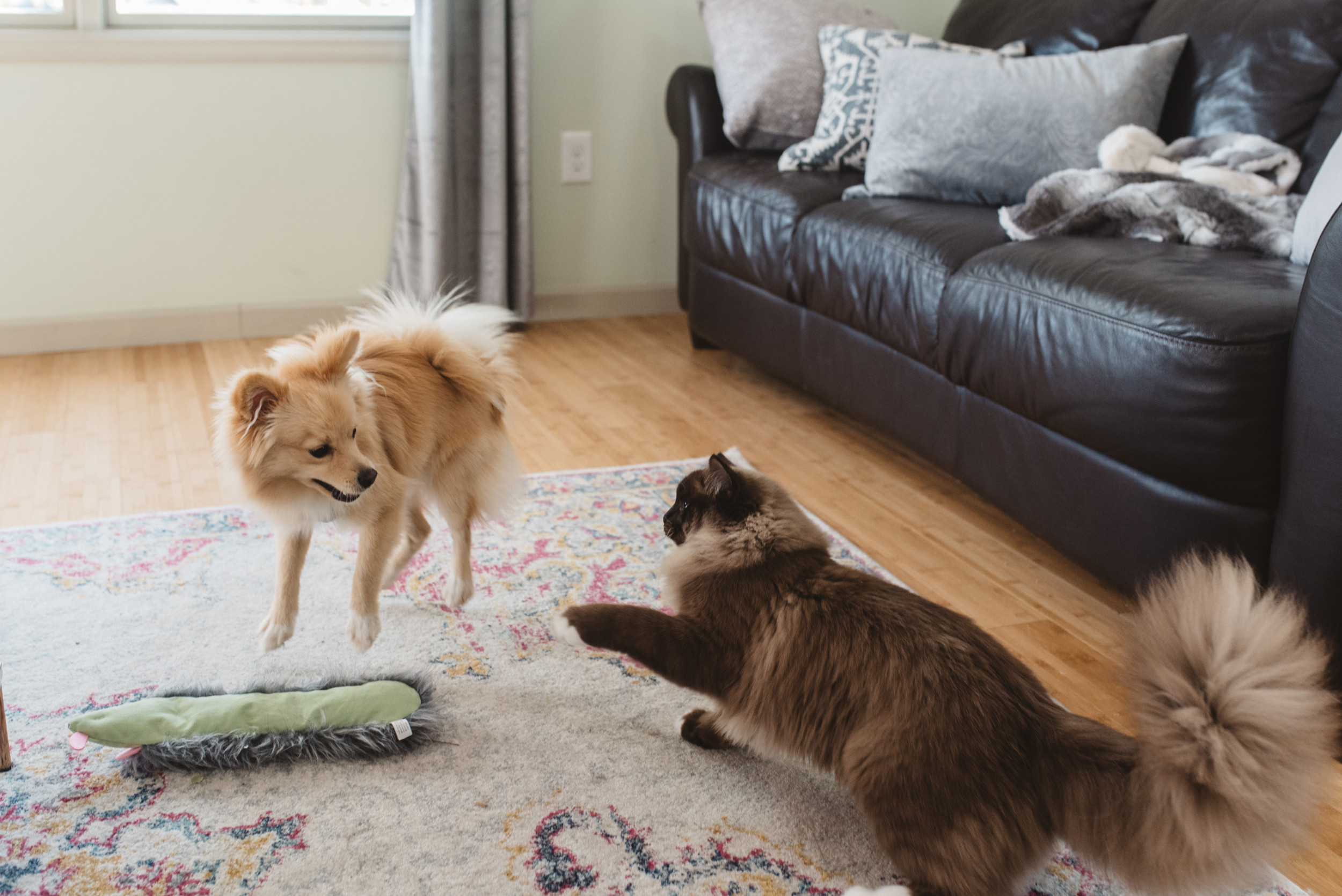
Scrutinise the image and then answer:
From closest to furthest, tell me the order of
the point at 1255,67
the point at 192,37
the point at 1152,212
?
1. the point at 1152,212
2. the point at 1255,67
3. the point at 192,37

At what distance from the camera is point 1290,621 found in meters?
0.91

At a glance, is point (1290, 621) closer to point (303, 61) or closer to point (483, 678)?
point (483, 678)

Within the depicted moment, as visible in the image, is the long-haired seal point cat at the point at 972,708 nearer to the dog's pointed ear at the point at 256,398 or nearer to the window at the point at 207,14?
the dog's pointed ear at the point at 256,398

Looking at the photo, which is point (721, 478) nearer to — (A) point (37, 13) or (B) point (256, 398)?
(B) point (256, 398)

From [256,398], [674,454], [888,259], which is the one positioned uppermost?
[888,259]

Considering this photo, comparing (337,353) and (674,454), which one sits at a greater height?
(337,353)

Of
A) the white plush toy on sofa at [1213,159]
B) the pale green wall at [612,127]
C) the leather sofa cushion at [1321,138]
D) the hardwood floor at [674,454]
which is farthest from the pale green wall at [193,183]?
the leather sofa cushion at [1321,138]

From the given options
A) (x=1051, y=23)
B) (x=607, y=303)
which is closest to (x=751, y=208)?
(x=1051, y=23)

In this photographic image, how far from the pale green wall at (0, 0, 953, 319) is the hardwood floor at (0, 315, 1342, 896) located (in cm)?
24

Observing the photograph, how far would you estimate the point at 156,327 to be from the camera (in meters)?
3.23

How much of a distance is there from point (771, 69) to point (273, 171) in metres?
1.56

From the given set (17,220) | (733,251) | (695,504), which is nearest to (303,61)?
(17,220)

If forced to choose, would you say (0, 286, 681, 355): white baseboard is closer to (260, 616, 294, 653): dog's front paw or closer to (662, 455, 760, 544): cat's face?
(260, 616, 294, 653): dog's front paw

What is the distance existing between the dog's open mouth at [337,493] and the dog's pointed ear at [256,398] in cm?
11
